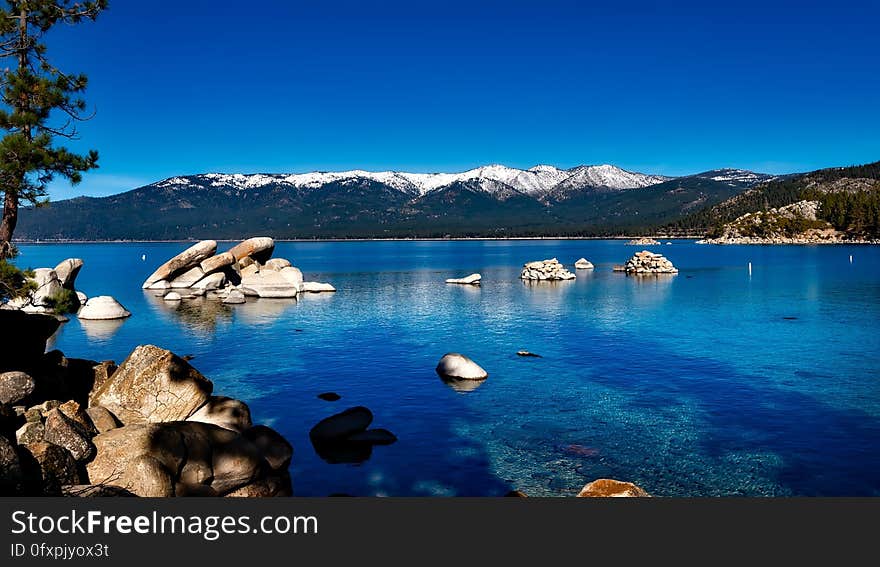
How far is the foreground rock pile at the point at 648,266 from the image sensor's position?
116 meters

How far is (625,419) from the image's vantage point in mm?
27531

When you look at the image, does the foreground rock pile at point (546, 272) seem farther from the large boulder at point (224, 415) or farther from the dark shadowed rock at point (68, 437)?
the dark shadowed rock at point (68, 437)

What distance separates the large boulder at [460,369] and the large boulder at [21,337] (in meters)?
20.3

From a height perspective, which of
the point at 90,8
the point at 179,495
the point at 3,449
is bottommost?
the point at 179,495

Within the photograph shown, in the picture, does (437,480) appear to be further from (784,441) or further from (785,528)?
(784,441)

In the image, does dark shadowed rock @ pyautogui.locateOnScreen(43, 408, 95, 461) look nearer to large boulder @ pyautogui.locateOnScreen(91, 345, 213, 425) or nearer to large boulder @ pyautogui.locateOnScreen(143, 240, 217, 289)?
large boulder @ pyautogui.locateOnScreen(91, 345, 213, 425)

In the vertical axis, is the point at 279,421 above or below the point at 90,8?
below

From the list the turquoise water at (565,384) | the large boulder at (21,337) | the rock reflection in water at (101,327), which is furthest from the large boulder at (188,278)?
the large boulder at (21,337)

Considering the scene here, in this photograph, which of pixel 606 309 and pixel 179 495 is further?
pixel 606 309

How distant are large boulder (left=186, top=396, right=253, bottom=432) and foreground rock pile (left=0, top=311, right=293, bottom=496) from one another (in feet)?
0.12

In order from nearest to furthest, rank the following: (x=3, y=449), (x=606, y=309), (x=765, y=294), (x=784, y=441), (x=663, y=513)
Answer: (x=663, y=513), (x=3, y=449), (x=784, y=441), (x=606, y=309), (x=765, y=294)

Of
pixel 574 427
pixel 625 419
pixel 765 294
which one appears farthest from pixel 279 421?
pixel 765 294

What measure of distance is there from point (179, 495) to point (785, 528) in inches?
607

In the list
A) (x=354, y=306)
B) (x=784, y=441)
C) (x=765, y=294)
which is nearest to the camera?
(x=784, y=441)
